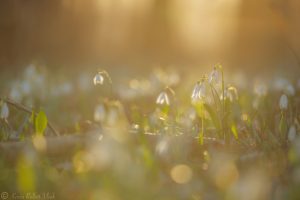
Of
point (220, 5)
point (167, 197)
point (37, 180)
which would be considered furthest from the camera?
point (220, 5)

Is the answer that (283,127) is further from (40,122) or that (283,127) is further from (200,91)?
(40,122)

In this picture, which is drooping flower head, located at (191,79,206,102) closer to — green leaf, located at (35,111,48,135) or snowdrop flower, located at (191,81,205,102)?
snowdrop flower, located at (191,81,205,102)

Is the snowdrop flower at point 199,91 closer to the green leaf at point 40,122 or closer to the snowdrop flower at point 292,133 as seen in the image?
the snowdrop flower at point 292,133

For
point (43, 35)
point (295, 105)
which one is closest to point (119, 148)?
point (295, 105)

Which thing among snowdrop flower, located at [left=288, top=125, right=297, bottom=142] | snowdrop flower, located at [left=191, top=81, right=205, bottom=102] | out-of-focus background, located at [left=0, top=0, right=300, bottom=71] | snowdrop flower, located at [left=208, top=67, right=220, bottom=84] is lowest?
snowdrop flower, located at [left=288, top=125, right=297, bottom=142]

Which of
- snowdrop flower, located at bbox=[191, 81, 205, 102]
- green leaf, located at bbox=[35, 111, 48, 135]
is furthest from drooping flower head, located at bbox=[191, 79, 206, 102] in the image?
green leaf, located at bbox=[35, 111, 48, 135]

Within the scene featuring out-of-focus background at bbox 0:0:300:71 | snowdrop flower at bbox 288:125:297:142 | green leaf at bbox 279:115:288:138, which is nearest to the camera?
snowdrop flower at bbox 288:125:297:142

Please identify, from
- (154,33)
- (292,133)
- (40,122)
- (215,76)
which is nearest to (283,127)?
(292,133)

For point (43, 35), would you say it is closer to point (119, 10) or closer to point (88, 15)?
point (88, 15)
